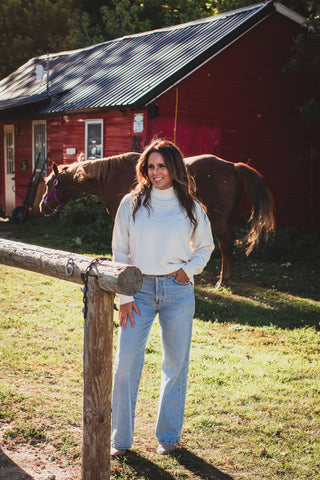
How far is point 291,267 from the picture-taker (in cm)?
1003

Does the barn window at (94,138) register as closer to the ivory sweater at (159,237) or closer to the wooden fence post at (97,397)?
the ivory sweater at (159,237)

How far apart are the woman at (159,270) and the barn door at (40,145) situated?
45.0 feet

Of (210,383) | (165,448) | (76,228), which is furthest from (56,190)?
(165,448)

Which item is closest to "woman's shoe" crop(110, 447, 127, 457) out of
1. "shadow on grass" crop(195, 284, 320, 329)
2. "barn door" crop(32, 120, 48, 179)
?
"shadow on grass" crop(195, 284, 320, 329)

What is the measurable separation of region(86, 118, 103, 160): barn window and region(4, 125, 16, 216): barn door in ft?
13.8

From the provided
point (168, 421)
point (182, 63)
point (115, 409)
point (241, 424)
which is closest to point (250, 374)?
point (241, 424)

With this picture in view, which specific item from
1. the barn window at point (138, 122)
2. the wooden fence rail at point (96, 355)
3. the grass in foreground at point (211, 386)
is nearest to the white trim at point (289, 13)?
the barn window at point (138, 122)

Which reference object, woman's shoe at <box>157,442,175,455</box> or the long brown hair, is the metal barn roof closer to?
the long brown hair

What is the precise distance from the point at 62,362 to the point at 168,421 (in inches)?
73.8

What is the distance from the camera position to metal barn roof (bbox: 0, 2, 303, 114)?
12.8 metres

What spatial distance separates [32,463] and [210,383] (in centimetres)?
181

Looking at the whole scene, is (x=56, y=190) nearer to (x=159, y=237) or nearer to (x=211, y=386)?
(x=211, y=386)

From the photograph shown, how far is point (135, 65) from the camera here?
15078mm

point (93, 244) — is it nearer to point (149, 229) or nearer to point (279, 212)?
point (279, 212)
